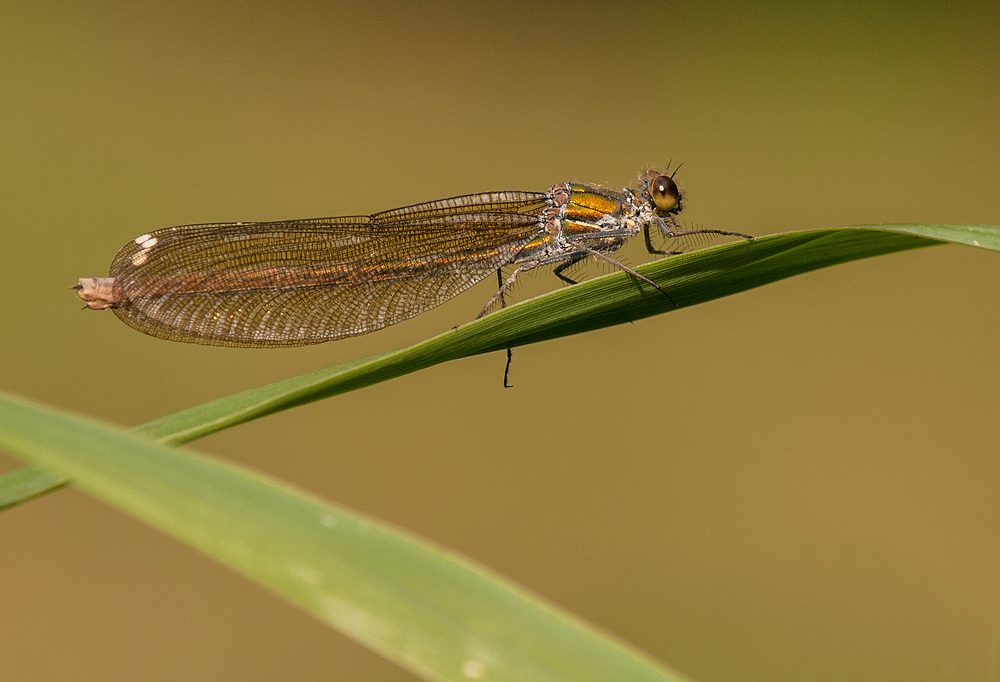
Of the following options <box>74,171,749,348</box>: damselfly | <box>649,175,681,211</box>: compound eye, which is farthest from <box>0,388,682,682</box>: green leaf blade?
<box>649,175,681,211</box>: compound eye

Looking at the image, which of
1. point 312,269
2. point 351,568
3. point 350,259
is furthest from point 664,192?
point 351,568

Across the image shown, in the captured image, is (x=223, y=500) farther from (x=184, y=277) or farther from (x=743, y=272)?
(x=184, y=277)

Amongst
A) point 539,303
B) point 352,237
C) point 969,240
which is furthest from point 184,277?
point 969,240

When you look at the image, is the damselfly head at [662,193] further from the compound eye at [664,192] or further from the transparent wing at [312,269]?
the transparent wing at [312,269]

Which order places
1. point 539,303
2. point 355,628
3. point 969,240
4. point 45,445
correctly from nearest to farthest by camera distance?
point 355,628 → point 45,445 → point 969,240 → point 539,303

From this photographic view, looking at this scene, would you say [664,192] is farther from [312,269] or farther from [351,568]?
[351,568]

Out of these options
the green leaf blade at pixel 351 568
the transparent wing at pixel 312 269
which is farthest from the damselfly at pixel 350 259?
the green leaf blade at pixel 351 568

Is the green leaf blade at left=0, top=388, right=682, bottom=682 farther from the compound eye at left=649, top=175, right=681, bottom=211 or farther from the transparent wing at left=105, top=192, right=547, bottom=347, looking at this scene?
the compound eye at left=649, top=175, right=681, bottom=211
